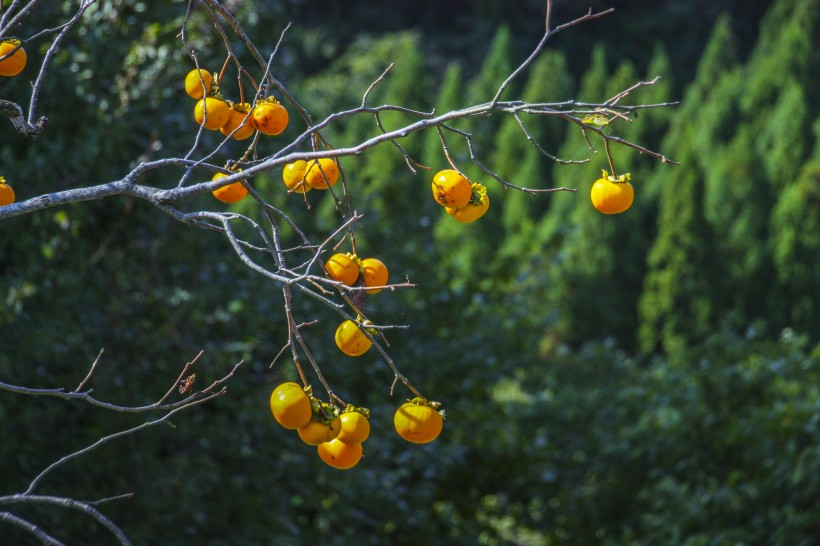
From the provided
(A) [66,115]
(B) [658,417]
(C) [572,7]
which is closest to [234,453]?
(A) [66,115]

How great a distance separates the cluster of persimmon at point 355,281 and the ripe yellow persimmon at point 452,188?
0.13 m

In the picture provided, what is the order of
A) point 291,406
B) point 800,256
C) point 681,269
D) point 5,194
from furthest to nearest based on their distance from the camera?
point 681,269 → point 800,256 → point 5,194 → point 291,406

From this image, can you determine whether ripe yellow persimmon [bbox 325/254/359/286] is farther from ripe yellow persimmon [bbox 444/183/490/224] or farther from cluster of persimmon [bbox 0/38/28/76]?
cluster of persimmon [bbox 0/38/28/76]

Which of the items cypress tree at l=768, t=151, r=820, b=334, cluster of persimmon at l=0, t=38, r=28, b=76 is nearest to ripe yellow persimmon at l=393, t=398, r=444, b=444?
cluster of persimmon at l=0, t=38, r=28, b=76

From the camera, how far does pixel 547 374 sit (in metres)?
5.93

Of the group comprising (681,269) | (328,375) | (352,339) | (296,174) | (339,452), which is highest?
(296,174)

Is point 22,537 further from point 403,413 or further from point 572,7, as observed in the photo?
point 572,7

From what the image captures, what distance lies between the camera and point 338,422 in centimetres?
127

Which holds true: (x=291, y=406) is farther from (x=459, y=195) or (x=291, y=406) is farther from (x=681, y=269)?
(x=681, y=269)

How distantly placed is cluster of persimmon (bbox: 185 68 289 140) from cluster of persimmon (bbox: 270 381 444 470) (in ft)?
1.31

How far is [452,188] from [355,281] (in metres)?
0.19

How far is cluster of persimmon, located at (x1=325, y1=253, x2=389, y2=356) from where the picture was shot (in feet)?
4.22

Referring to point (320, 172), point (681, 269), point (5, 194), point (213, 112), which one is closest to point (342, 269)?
point (320, 172)

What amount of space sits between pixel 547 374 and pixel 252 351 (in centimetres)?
244
